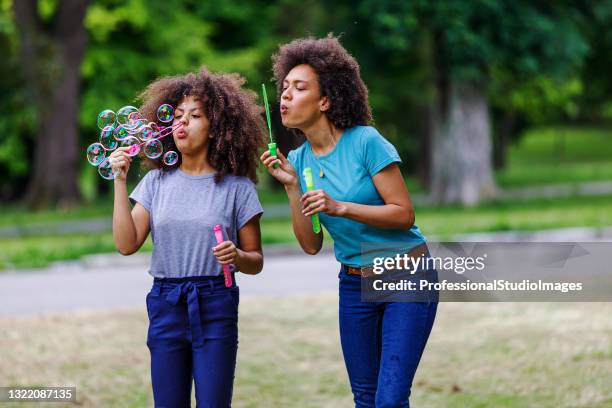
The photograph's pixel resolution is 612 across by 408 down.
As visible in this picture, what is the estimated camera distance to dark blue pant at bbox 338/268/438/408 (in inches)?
175

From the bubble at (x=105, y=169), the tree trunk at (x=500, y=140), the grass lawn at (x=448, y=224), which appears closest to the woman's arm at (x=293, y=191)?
the bubble at (x=105, y=169)

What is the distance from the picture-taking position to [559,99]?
1660 inches

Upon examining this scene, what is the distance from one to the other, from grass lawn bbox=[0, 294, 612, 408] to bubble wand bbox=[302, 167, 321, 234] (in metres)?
2.49

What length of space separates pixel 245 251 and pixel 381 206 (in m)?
0.58

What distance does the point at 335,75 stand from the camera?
15.4 feet

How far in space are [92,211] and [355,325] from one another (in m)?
22.3

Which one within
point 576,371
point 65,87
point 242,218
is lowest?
point 576,371

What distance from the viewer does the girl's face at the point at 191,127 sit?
15.2 ft

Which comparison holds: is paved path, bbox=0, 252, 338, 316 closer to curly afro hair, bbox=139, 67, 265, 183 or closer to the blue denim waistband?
curly afro hair, bbox=139, 67, 265, 183

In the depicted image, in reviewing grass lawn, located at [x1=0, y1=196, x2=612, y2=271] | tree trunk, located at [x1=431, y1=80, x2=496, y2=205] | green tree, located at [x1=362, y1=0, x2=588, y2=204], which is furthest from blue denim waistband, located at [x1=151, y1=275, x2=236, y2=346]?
tree trunk, located at [x1=431, y1=80, x2=496, y2=205]

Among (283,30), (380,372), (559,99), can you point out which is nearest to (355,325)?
(380,372)

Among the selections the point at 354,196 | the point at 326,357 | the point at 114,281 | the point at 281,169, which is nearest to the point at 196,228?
the point at 281,169

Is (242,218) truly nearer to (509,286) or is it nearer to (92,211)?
(509,286)

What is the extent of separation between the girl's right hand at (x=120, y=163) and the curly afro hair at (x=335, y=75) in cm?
73
